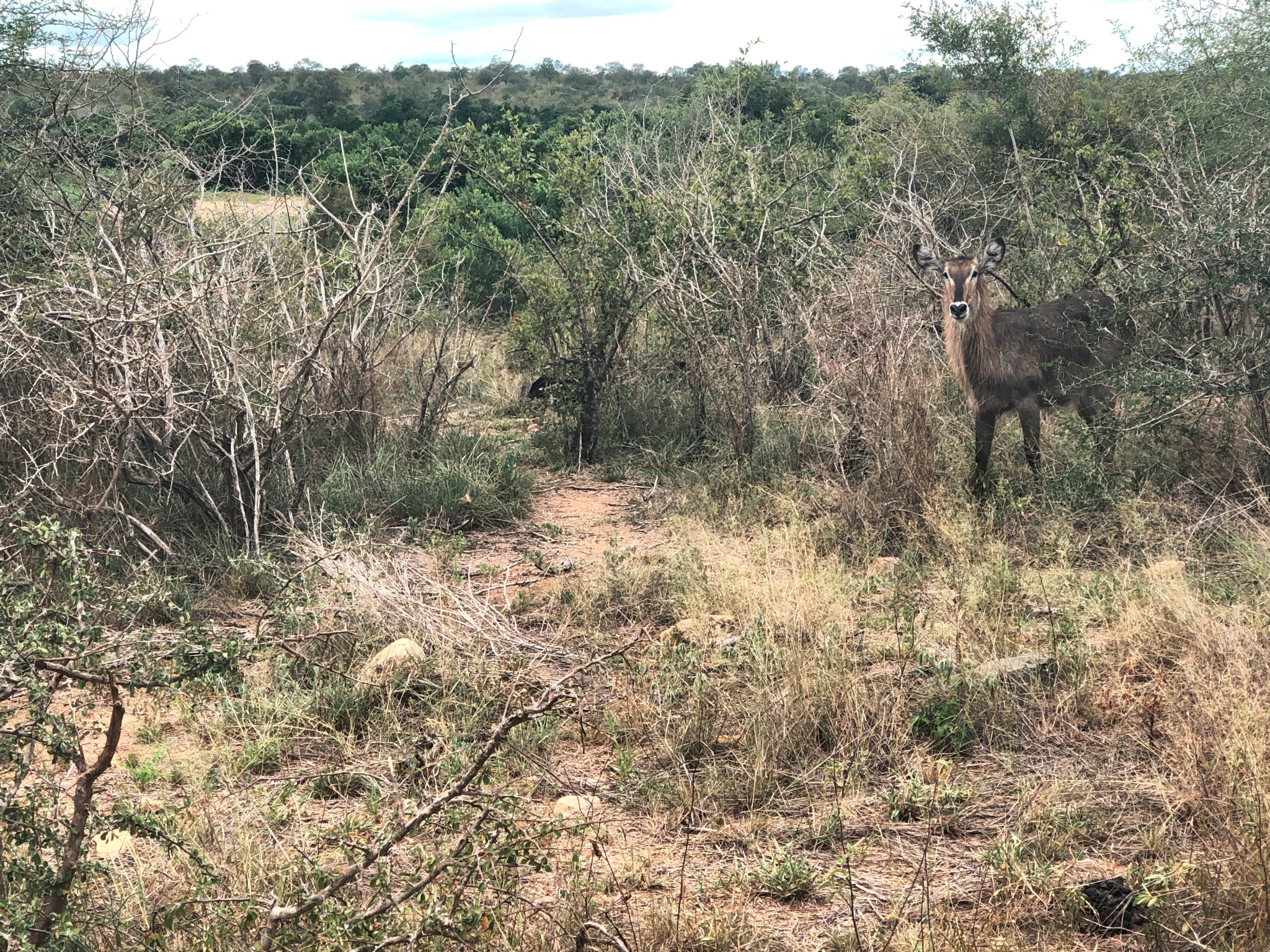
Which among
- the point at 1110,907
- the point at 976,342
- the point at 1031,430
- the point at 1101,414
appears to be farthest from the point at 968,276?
the point at 1110,907

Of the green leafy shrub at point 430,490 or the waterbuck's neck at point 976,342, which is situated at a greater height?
the waterbuck's neck at point 976,342

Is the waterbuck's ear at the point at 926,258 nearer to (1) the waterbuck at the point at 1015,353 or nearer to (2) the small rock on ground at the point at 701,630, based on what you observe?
(1) the waterbuck at the point at 1015,353

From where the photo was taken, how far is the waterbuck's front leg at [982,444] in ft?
25.2

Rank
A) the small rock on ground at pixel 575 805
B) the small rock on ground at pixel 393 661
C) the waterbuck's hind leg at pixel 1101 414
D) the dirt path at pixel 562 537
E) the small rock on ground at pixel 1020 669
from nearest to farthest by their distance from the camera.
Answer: the small rock on ground at pixel 575 805 → the small rock on ground at pixel 1020 669 → the small rock on ground at pixel 393 661 → the dirt path at pixel 562 537 → the waterbuck's hind leg at pixel 1101 414

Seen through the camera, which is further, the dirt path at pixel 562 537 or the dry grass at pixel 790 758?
the dirt path at pixel 562 537

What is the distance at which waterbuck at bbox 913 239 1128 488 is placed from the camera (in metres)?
7.81

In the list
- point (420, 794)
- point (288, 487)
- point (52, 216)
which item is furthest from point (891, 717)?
point (52, 216)

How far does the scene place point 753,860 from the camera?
12.4ft

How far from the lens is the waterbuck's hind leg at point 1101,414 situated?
24.5ft

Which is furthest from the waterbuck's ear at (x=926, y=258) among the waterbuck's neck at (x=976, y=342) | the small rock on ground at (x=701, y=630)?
the small rock on ground at (x=701, y=630)

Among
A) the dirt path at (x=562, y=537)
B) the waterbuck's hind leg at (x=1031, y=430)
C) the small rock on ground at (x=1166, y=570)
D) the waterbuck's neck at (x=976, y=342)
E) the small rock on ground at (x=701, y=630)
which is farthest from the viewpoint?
the waterbuck's neck at (x=976, y=342)

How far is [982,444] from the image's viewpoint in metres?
7.86

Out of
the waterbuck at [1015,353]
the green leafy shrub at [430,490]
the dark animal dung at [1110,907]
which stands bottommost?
the dark animal dung at [1110,907]

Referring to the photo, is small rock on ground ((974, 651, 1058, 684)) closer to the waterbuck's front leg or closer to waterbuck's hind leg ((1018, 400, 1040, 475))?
the waterbuck's front leg
